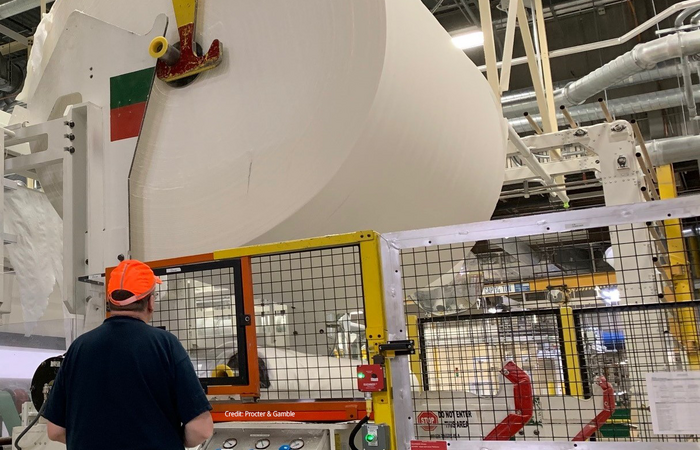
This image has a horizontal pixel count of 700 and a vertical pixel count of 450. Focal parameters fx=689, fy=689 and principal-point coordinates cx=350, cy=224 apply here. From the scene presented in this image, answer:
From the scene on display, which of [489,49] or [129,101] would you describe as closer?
[129,101]

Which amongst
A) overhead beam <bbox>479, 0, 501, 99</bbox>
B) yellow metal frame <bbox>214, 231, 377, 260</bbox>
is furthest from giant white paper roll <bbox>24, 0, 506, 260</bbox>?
overhead beam <bbox>479, 0, 501, 99</bbox>

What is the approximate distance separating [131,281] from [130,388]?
30 cm

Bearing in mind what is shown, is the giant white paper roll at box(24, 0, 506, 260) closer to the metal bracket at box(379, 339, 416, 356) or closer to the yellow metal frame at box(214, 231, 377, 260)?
the yellow metal frame at box(214, 231, 377, 260)

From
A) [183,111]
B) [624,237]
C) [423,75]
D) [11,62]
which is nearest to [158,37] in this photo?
[183,111]

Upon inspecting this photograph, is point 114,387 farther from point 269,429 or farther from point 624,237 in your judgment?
point 624,237

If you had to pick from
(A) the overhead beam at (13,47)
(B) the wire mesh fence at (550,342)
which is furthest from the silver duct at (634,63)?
(A) the overhead beam at (13,47)

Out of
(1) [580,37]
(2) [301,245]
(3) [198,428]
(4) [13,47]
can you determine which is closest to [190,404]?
(3) [198,428]

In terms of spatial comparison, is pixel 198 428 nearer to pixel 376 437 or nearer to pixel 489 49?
pixel 376 437

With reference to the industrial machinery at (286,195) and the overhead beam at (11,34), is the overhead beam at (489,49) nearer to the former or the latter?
the industrial machinery at (286,195)

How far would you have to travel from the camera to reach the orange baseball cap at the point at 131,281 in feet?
6.30

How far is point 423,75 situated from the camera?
2258 millimetres

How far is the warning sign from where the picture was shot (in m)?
1.85

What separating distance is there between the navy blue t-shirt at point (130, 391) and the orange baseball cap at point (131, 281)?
68mm

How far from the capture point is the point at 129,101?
2.52 metres
